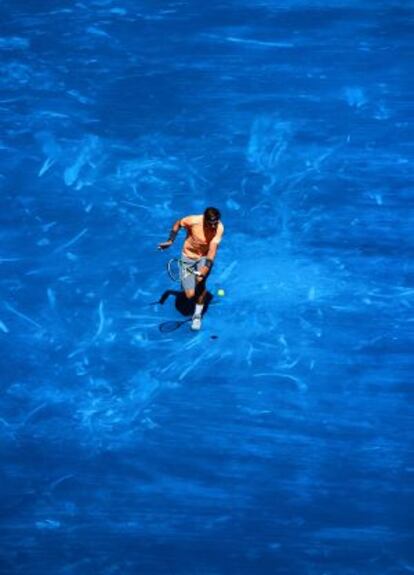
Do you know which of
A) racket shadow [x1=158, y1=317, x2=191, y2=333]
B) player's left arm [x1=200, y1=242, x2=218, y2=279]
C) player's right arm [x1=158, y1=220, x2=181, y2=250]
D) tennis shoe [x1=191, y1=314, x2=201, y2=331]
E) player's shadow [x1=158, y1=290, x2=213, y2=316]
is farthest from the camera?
player's shadow [x1=158, y1=290, x2=213, y2=316]

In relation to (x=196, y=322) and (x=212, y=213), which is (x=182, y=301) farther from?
(x=212, y=213)

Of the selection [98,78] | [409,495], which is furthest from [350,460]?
[98,78]

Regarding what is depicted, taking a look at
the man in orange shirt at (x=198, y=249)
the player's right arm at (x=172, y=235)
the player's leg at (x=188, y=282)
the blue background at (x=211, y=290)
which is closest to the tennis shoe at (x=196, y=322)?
the man in orange shirt at (x=198, y=249)

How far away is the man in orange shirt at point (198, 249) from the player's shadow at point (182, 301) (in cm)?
12

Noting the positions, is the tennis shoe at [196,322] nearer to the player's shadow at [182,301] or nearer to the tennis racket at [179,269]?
the player's shadow at [182,301]

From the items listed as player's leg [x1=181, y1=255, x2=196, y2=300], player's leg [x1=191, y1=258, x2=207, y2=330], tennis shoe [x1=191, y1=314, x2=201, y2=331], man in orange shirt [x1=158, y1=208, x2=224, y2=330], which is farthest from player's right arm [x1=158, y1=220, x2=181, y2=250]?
tennis shoe [x1=191, y1=314, x2=201, y2=331]

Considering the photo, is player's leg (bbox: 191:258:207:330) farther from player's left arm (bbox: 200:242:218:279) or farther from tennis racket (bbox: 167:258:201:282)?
player's left arm (bbox: 200:242:218:279)

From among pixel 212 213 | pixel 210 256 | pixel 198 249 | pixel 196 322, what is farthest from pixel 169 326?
pixel 212 213

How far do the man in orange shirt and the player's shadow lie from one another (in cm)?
12

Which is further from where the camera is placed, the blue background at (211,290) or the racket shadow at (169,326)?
the racket shadow at (169,326)

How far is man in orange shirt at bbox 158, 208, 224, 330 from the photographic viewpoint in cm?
947

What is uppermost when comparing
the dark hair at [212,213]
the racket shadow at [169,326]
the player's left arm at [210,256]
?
the dark hair at [212,213]

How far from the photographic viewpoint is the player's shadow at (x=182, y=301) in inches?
400

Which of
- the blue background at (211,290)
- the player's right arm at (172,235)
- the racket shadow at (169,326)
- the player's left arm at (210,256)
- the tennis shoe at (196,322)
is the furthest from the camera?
the racket shadow at (169,326)
